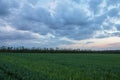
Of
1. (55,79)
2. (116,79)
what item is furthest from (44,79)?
(116,79)

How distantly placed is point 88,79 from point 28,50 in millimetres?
106148

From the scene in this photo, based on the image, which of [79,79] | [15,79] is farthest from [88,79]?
[15,79]

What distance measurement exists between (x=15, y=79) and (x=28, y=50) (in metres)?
106

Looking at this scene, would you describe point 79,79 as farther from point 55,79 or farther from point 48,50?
point 48,50

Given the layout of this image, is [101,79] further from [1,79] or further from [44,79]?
[1,79]

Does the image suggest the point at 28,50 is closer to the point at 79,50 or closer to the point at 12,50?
the point at 12,50

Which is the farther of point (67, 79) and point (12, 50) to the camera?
point (12, 50)

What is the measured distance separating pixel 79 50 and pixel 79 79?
108m

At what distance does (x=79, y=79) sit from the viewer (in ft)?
57.2

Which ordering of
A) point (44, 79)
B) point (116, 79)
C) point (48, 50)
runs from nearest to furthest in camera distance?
1. point (44, 79)
2. point (116, 79)
3. point (48, 50)

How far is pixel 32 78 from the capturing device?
17.2 meters

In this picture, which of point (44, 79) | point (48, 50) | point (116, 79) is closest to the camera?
point (44, 79)

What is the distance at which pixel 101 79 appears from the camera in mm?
17578

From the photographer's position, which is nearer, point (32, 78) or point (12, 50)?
point (32, 78)
